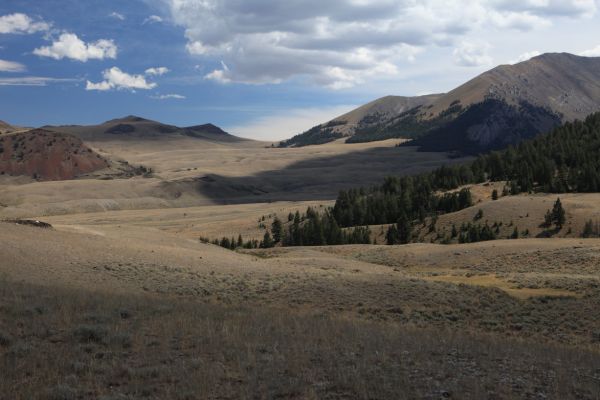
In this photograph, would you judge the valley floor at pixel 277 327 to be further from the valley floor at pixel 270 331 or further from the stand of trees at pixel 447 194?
the stand of trees at pixel 447 194

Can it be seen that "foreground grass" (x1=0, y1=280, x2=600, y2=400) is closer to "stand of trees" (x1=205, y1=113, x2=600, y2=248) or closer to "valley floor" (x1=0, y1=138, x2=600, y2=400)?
"valley floor" (x1=0, y1=138, x2=600, y2=400)

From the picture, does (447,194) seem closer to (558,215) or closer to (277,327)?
(558,215)

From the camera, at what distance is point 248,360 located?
12531 millimetres

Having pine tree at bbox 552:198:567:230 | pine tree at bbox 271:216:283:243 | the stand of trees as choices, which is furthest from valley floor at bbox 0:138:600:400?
pine tree at bbox 271:216:283:243

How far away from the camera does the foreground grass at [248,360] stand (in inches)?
408

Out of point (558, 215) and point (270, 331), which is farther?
point (558, 215)

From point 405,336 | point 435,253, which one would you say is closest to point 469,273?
point 435,253

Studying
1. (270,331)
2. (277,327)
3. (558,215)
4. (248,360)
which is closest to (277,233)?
(558,215)

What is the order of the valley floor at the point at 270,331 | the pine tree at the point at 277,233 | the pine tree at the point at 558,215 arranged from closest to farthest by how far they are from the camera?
the valley floor at the point at 270,331, the pine tree at the point at 558,215, the pine tree at the point at 277,233

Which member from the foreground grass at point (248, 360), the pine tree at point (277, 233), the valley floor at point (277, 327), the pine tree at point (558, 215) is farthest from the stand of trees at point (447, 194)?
the foreground grass at point (248, 360)

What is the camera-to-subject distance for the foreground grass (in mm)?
10375

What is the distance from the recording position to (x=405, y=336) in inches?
672

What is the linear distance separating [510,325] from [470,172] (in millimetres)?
125738

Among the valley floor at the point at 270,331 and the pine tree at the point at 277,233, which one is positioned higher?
the valley floor at the point at 270,331
